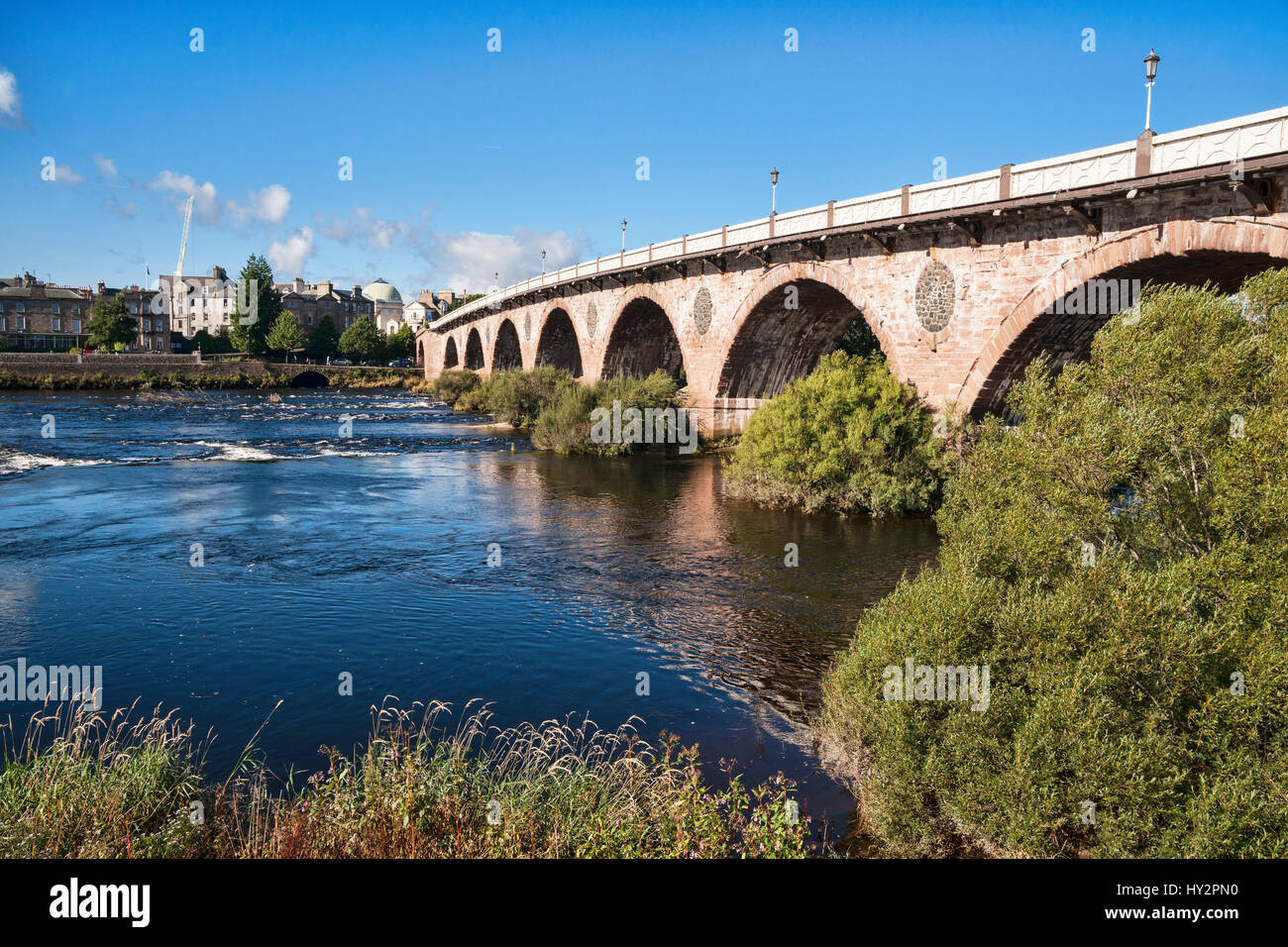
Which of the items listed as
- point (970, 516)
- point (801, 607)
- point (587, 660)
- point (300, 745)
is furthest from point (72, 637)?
point (970, 516)

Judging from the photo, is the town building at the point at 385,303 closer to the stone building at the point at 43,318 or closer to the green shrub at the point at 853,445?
the stone building at the point at 43,318

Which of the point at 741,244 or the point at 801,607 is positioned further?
the point at 741,244

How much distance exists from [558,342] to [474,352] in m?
35.0

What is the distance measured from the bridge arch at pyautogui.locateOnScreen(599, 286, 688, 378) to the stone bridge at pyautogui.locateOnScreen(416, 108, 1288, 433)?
478 centimetres

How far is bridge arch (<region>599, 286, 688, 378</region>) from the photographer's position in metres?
46.6

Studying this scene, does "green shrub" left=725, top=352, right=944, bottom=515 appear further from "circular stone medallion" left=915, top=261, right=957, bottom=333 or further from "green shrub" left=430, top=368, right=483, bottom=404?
"green shrub" left=430, top=368, right=483, bottom=404

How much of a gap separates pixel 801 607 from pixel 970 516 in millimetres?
4782

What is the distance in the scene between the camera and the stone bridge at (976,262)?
1543 cm

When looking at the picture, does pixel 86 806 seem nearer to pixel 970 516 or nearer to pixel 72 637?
pixel 72 637

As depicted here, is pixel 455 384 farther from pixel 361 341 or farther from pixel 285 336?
pixel 361 341

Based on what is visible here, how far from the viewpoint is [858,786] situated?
27.3 ft

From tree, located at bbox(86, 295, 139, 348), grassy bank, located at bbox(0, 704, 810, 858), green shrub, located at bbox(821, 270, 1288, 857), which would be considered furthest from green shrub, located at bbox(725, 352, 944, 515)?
tree, located at bbox(86, 295, 139, 348)

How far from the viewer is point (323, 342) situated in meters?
122
